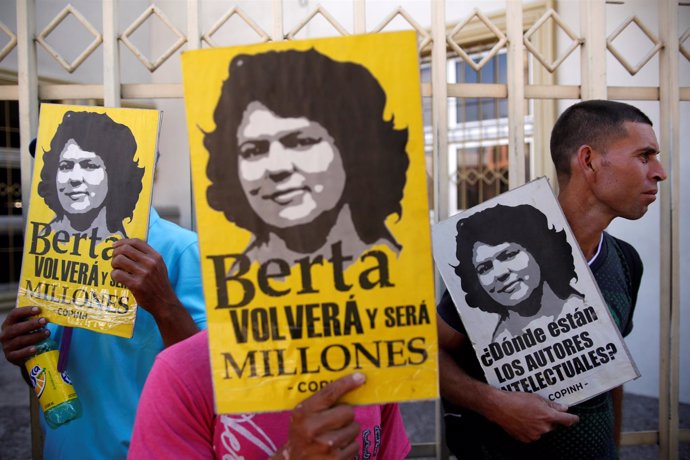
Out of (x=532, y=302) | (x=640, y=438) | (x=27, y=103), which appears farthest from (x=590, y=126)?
(x=27, y=103)

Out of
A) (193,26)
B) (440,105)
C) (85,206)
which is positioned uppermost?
(193,26)

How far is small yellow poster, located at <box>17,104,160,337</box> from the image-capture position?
1512 millimetres

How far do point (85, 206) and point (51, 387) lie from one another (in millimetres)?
525

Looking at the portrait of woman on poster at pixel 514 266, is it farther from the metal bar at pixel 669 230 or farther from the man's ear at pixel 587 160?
the metal bar at pixel 669 230

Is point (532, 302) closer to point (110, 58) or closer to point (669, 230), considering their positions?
point (669, 230)

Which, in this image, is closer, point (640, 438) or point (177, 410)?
point (177, 410)

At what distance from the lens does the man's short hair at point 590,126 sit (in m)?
1.77

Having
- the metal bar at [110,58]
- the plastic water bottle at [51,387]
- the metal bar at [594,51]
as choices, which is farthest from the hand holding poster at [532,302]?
the metal bar at [110,58]

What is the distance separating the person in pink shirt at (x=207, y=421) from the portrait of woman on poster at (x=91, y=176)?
622 mm

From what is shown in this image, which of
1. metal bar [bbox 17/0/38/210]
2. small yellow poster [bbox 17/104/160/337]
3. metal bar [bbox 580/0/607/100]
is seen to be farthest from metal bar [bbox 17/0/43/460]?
metal bar [bbox 580/0/607/100]

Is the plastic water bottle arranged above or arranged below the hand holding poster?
below

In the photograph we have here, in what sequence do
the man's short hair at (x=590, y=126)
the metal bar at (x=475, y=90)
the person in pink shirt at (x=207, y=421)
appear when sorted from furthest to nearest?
1. the metal bar at (x=475, y=90)
2. the man's short hair at (x=590, y=126)
3. the person in pink shirt at (x=207, y=421)

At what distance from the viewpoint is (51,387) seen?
59.2 inches

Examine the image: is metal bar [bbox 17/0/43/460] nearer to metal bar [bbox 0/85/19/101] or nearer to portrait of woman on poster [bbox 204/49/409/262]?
metal bar [bbox 0/85/19/101]
